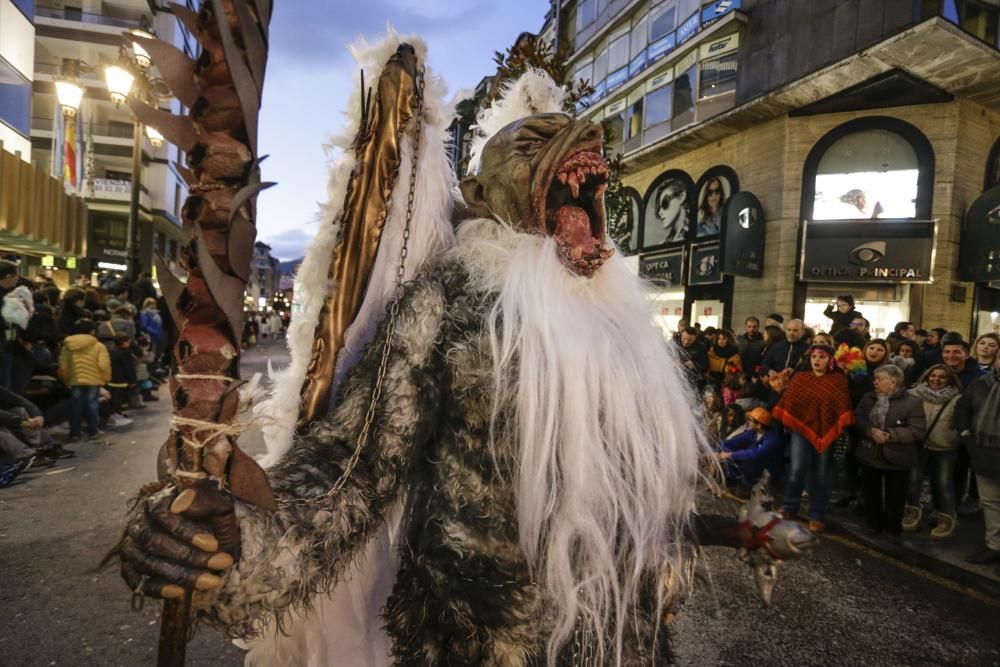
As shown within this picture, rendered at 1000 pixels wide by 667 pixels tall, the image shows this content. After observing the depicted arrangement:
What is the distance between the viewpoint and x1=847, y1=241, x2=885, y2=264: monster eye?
40.7 ft

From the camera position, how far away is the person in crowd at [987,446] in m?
4.36

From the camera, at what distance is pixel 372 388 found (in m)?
1.20

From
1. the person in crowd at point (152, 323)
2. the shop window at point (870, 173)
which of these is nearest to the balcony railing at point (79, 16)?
the person in crowd at point (152, 323)

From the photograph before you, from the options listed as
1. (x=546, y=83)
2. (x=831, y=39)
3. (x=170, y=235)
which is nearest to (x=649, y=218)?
(x=831, y=39)

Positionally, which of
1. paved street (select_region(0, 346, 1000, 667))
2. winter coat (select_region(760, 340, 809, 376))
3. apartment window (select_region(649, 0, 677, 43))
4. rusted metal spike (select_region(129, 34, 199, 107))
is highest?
apartment window (select_region(649, 0, 677, 43))

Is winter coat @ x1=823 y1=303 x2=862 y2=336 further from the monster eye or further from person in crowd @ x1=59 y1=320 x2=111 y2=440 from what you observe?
person in crowd @ x1=59 y1=320 x2=111 y2=440

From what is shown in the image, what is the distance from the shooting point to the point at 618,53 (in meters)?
19.4

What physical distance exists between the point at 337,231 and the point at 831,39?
15012 mm

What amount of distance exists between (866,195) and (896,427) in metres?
10.1

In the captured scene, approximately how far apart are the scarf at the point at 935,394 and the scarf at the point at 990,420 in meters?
0.54

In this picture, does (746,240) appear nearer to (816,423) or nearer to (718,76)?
(718,76)

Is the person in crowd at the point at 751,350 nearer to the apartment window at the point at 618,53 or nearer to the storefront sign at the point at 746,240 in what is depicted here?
the storefront sign at the point at 746,240

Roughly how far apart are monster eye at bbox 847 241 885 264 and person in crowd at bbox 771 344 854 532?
8.95m

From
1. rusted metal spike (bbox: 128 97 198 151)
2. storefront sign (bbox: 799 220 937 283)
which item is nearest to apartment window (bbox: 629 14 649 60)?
storefront sign (bbox: 799 220 937 283)
